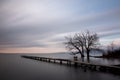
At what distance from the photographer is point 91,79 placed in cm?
1700

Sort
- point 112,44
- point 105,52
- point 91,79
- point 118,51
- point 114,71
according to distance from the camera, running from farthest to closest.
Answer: point 112,44
point 105,52
point 118,51
point 114,71
point 91,79

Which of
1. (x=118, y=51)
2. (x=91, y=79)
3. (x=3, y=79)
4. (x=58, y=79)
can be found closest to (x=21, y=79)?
(x=3, y=79)

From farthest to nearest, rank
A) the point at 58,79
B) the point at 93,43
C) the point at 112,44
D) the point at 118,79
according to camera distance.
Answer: the point at 112,44 < the point at 93,43 < the point at 58,79 < the point at 118,79

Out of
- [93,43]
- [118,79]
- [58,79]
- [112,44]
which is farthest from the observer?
[112,44]

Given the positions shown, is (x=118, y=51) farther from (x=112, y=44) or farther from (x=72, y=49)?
(x=72, y=49)

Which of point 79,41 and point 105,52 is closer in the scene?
point 79,41

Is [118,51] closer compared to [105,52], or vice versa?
[118,51]

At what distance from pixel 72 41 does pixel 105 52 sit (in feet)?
89.0

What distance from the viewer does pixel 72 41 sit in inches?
1444

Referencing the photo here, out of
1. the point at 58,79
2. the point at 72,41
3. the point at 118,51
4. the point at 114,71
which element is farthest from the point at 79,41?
the point at 118,51

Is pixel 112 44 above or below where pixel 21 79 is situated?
above

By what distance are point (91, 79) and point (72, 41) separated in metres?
20.1

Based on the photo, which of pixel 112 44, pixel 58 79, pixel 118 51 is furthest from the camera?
pixel 112 44

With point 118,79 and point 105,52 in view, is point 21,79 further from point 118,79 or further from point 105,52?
point 105,52
